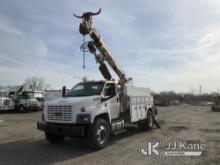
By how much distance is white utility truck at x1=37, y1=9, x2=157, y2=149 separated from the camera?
29.1 feet

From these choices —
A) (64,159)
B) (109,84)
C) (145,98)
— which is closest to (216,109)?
(145,98)

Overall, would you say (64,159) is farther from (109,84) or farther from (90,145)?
(109,84)

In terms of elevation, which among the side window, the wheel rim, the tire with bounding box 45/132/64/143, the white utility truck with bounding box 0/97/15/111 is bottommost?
the tire with bounding box 45/132/64/143

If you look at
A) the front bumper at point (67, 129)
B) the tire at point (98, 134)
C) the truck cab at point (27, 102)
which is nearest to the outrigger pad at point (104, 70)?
the tire at point (98, 134)

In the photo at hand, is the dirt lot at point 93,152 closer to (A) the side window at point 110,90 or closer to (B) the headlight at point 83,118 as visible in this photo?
(B) the headlight at point 83,118

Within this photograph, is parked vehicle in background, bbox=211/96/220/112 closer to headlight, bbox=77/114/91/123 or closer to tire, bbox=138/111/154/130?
tire, bbox=138/111/154/130

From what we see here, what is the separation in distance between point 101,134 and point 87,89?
196cm

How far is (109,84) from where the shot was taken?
35.1 ft

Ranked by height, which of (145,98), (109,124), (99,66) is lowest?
(109,124)

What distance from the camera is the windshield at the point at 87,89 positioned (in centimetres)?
1014

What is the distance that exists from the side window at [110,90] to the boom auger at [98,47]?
109 cm

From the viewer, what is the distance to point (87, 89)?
10.4 m

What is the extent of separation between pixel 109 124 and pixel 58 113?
1.87 m

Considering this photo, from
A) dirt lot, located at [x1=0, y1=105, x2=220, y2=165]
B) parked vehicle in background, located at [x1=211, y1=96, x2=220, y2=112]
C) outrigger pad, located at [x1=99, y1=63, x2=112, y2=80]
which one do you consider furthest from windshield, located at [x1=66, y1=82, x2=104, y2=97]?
parked vehicle in background, located at [x1=211, y1=96, x2=220, y2=112]
